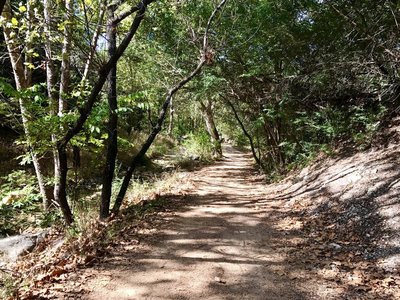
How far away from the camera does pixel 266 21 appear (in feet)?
32.5

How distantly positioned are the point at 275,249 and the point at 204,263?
4.13ft

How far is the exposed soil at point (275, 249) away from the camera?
3783mm

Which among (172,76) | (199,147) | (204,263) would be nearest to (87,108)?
(204,263)

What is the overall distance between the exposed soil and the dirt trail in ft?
0.04

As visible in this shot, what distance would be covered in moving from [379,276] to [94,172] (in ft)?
36.1

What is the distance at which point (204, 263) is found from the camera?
451 centimetres

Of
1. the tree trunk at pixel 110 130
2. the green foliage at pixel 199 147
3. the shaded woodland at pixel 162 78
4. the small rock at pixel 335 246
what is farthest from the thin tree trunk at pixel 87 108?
the green foliage at pixel 199 147

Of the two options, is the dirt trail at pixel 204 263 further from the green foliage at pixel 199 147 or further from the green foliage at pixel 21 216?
the green foliage at pixel 199 147

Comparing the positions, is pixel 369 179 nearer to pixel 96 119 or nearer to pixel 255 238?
pixel 255 238

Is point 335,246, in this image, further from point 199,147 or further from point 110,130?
point 199,147

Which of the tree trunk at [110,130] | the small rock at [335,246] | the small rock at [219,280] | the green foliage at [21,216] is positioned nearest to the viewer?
the small rock at [219,280]

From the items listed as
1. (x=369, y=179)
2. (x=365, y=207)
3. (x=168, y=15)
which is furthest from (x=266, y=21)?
(x=365, y=207)

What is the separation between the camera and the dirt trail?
376 cm

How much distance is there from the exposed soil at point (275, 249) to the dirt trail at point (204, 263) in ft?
0.04
